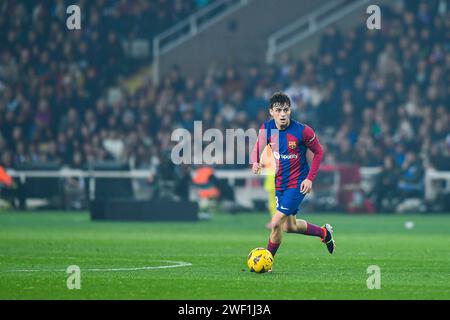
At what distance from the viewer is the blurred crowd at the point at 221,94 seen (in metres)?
32.8

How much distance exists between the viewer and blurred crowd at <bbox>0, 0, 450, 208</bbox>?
32844 mm

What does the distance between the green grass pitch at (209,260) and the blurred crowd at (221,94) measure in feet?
21.4

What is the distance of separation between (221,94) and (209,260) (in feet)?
63.3

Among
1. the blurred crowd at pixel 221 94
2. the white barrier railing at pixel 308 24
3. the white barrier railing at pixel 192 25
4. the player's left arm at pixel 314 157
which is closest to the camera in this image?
the player's left arm at pixel 314 157

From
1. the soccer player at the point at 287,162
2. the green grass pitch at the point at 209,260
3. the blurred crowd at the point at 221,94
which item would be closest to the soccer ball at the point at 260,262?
the green grass pitch at the point at 209,260

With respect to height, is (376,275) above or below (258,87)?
below

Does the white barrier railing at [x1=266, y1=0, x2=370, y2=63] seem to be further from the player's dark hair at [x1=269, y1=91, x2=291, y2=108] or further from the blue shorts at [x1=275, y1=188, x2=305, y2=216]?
the player's dark hair at [x1=269, y1=91, x2=291, y2=108]

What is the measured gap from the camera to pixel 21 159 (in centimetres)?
3341

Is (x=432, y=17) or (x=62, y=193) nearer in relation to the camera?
(x=62, y=193)

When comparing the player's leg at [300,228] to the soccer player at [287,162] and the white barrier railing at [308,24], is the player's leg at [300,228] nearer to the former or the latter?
the soccer player at [287,162]

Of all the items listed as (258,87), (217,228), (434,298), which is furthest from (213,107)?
(434,298)

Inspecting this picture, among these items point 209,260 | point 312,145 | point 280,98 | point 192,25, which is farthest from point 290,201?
point 192,25

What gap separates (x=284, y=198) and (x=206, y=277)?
1.69 m
